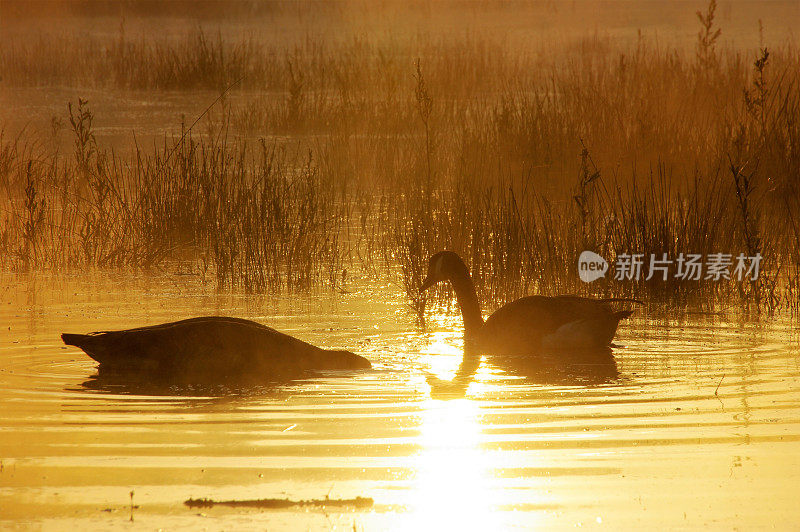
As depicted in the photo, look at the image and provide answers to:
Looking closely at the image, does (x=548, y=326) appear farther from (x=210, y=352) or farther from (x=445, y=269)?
(x=210, y=352)

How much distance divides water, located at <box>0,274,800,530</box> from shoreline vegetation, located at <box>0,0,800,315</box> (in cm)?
213

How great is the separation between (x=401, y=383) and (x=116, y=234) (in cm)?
625

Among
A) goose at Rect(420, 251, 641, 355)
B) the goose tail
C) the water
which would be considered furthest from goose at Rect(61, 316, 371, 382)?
goose at Rect(420, 251, 641, 355)

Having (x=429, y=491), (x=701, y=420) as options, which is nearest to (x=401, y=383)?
(x=701, y=420)

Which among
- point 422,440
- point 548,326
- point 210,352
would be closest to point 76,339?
point 210,352

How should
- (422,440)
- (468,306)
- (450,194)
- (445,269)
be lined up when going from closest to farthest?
1. (422,440)
2. (468,306)
3. (445,269)
4. (450,194)

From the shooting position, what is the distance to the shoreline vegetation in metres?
11.4

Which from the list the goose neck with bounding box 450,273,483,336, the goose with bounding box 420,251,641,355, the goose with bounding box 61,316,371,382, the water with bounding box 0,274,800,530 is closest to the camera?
the water with bounding box 0,274,800,530

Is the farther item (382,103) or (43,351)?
(382,103)

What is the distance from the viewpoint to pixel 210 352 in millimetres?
7988

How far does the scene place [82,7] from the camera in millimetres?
43000

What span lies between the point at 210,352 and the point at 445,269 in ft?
8.84

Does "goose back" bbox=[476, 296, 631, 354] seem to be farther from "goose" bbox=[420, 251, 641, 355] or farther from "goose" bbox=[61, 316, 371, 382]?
"goose" bbox=[61, 316, 371, 382]

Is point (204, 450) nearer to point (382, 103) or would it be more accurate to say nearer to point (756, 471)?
point (756, 471)
